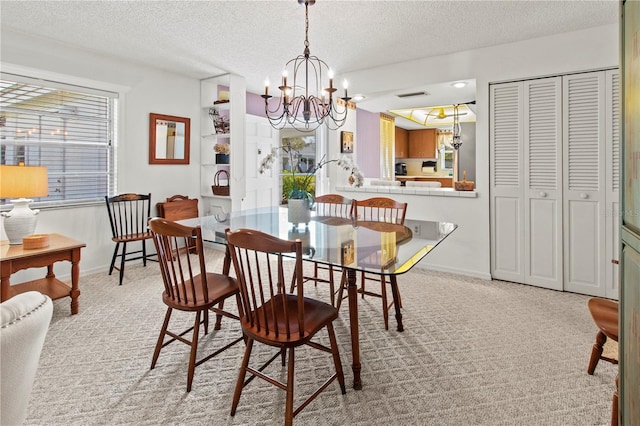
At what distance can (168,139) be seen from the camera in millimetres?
4758

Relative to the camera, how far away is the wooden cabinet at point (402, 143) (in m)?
9.45

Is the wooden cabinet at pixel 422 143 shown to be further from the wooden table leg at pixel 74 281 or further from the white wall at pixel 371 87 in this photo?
the wooden table leg at pixel 74 281

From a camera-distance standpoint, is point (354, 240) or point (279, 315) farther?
point (354, 240)

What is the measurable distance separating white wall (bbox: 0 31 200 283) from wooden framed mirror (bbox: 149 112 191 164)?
0.07 metres

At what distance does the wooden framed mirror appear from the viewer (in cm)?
455

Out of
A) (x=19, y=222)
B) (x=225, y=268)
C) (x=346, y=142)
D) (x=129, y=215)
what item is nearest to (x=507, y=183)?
(x=346, y=142)

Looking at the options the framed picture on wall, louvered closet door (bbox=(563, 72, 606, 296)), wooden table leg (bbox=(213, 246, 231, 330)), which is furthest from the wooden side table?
louvered closet door (bbox=(563, 72, 606, 296))

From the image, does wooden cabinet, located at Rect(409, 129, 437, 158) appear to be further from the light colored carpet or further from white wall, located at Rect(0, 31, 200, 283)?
the light colored carpet

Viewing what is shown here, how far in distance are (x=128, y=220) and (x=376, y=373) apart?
142 inches

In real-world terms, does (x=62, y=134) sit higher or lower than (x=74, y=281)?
higher

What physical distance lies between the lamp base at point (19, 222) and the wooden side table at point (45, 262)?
9 centimetres

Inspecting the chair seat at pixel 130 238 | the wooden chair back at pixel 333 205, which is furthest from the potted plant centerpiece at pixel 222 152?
the wooden chair back at pixel 333 205

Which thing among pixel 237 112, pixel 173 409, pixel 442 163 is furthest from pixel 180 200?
pixel 442 163

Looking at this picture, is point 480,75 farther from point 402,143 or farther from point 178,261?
point 402,143
